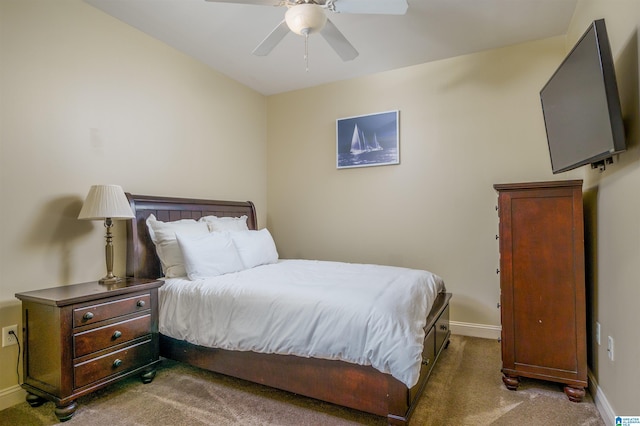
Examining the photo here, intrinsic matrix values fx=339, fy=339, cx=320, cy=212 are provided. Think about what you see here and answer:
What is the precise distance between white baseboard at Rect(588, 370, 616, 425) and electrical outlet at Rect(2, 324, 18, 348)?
352cm

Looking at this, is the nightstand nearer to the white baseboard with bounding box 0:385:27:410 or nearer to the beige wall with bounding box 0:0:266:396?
the white baseboard with bounding box 0:385:27:410

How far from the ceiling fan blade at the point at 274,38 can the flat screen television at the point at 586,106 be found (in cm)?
173

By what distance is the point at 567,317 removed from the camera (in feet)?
7.18

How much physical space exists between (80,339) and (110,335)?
0.18 metres

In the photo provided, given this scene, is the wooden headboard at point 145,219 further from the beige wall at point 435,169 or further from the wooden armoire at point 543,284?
the wooden armoire at point 543,284

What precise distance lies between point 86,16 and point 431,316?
339 cm

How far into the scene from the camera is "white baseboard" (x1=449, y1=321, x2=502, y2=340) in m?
3.28

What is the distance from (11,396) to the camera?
2.13m

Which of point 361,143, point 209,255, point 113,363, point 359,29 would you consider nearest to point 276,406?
point 113,363

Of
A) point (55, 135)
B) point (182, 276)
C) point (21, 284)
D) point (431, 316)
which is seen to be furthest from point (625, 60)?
point (21, 284)

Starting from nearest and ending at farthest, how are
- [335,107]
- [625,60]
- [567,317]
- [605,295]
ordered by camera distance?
[625,60] → [605,295] → [567,317] → [335,107]

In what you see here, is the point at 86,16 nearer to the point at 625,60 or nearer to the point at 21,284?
the point at 21,284

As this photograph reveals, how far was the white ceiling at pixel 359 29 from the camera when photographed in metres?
2.65

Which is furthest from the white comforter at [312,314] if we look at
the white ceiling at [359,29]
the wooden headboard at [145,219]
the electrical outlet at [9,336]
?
the white ceiling at [359,29]
